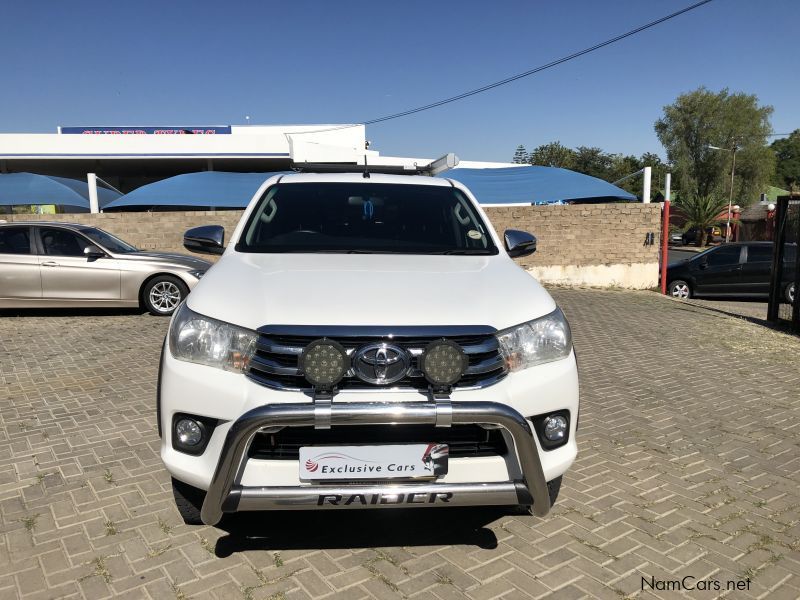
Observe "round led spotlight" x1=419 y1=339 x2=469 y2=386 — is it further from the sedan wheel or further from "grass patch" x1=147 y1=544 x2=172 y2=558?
the sedan wheel

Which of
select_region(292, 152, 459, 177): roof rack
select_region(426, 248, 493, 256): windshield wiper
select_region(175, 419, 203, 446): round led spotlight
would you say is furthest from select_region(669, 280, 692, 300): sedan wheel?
select_region(175, 419, 203, 446): round led spotlight

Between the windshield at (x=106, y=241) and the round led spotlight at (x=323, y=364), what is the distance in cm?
801

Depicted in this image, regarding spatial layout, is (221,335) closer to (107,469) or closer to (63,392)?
(107,469)

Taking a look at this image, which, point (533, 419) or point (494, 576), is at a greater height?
point (533, 419)

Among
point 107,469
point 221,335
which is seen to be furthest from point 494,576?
point 107,469

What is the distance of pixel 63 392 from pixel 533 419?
177 inches

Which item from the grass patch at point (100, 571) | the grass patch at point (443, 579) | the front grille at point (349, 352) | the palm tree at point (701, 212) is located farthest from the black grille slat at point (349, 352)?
the palm tree at point (701, 212)

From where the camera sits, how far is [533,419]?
252 centimetres

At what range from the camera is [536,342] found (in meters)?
2.62

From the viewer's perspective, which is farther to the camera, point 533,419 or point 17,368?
point 17,368

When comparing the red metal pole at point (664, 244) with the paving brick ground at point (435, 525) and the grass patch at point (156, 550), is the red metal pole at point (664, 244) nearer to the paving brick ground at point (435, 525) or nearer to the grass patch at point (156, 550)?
the paving brick ground at point (435, 525)

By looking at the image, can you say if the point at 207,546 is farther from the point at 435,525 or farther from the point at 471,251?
the point at 471,251

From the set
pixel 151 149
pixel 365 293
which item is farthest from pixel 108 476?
pixel 151 149

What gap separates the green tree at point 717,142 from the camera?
159 ft
